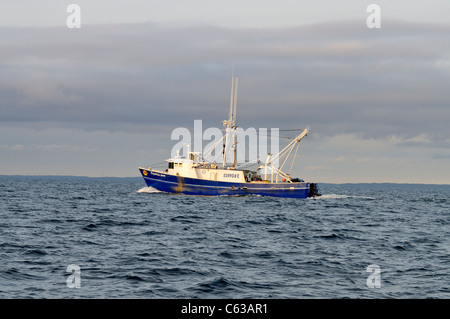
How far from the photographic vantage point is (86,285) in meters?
19.9

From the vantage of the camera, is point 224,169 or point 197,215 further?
point 224,169

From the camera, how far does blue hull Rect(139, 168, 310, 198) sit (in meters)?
84.8

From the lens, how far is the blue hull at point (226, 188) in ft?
278

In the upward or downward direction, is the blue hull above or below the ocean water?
above

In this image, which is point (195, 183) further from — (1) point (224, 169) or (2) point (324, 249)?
(2) point (324, 249)

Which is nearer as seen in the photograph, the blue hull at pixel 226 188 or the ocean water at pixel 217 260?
the ocean water at pixel 217 260

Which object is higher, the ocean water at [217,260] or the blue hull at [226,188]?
the blue hull at [226,188]

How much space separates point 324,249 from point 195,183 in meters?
55.2

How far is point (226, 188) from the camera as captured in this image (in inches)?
3334

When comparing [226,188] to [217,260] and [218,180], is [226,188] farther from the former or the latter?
[217,260]

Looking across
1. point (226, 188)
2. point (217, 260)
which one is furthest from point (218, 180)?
point (217, 260)
